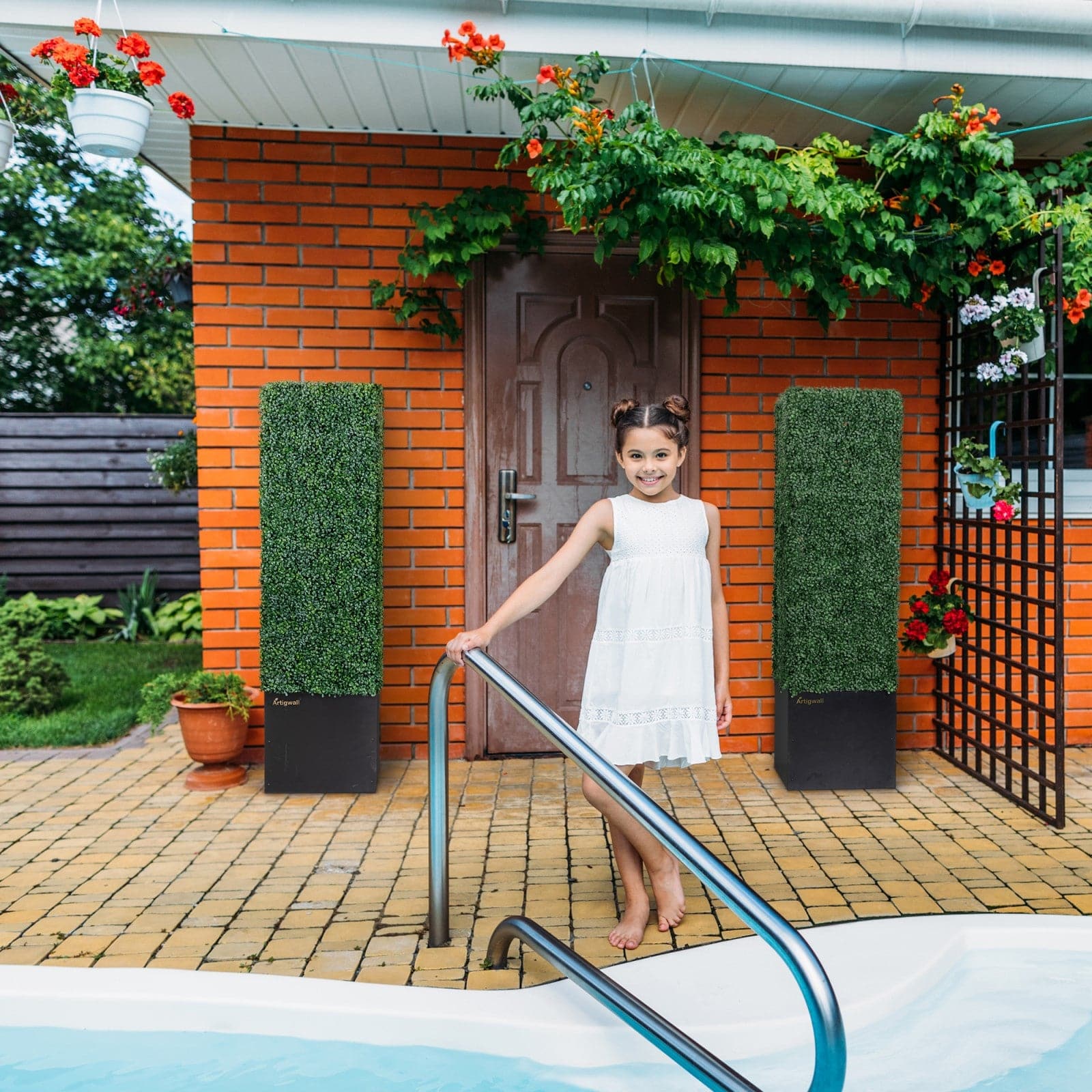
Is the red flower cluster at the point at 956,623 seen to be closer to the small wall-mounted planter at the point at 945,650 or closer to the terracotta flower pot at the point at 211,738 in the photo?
the small wall-mounted planter at the point at 945,650

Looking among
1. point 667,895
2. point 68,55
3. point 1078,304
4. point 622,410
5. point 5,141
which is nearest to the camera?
point 622,410

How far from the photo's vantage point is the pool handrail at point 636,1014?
1.81 metres

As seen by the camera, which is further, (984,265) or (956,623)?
(956,623)

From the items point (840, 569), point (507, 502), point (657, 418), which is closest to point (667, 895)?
point (657, 418)

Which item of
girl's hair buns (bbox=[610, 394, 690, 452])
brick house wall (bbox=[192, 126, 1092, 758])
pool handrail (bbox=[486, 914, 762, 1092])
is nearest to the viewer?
pool handrail (bbox=[486, 914, 762, 1092])

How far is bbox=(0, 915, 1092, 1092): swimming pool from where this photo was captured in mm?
2211

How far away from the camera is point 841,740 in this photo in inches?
164

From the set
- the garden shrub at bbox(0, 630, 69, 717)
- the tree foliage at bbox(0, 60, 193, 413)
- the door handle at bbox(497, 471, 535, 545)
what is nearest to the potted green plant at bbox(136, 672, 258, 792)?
the door handle at bbox(497, 471, 535, 545)

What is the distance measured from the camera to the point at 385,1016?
2.26m

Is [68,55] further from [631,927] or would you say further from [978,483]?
[978,483]

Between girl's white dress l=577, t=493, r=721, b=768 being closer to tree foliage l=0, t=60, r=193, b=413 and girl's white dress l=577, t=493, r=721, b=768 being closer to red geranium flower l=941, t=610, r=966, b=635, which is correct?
red geranium flower l=941, t=610, r=966, b=635

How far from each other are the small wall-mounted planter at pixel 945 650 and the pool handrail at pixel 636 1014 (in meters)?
2.59

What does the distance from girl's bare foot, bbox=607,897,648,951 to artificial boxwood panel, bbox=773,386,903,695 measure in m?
1.63

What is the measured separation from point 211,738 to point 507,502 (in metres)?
1.68
